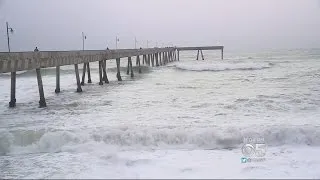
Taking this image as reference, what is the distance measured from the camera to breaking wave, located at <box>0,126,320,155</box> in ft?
27.1

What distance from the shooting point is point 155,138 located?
8.61 meters

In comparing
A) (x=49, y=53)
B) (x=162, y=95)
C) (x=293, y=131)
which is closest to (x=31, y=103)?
(x=49, y=53)

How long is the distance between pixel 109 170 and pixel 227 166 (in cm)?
208

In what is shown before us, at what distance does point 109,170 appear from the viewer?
6500mm

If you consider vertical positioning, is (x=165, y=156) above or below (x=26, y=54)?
below

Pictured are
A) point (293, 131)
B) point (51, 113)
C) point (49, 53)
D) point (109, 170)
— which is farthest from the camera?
point (49, 53)

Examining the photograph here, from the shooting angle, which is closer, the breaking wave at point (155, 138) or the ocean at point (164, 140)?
the ocean at point (164, 140)

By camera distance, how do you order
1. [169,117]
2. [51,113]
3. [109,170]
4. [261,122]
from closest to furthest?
[109,170]
[261,122]
[169,117]
[51,113]

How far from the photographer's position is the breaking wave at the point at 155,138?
827 centimetres

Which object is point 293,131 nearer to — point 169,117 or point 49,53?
point 169,117

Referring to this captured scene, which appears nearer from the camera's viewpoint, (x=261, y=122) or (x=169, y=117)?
(x=261, y=122)

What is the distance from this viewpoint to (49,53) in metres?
14.7

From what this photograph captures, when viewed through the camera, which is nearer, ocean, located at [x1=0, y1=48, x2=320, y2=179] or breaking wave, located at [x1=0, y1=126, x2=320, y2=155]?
ocean, located at [x1=0, y1=48, x2=320, y2=179]

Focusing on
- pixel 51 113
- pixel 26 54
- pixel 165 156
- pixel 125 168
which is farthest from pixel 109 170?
pixel 26 54
